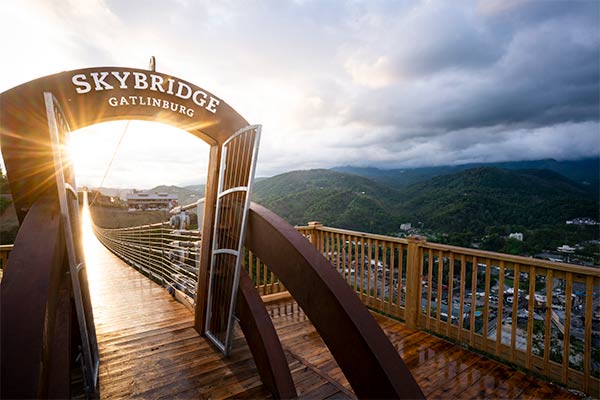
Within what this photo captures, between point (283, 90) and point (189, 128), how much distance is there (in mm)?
2659

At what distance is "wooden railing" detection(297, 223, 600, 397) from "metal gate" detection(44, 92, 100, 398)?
2.12 m

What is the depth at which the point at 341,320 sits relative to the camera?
5.20 feet

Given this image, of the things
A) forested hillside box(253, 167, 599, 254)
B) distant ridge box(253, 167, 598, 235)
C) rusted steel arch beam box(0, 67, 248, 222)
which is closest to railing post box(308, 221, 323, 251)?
forested hillside box(253, 167, 599, 254)

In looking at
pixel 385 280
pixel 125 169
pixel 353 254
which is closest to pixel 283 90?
pixel 353 254

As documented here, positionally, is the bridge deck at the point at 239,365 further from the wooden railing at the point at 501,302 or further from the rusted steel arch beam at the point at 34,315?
the rusted steel arch beam at the point at 34,315

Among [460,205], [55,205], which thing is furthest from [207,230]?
[460,205]

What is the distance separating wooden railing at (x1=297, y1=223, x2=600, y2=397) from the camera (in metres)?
2.31

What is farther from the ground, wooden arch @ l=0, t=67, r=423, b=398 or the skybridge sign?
the skybridge sign

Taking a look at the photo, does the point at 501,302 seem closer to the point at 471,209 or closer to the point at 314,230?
the point at 314,230

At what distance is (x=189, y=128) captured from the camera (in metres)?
2.78

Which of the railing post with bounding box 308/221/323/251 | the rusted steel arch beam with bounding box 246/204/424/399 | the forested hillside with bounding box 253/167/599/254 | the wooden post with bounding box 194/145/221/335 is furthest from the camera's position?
the forested hillside with bounding box 253/167/599/254

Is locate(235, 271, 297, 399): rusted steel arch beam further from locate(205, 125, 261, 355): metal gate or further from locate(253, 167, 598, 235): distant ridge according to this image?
locate(253, 167, 598, 235): distant ridge

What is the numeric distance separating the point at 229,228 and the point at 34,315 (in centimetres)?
163

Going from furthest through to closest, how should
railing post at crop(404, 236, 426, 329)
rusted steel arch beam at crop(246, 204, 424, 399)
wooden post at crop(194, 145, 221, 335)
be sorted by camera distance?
railing post at crop(404, 236, 426, 329) → wooden post at crop(194, 145, 221, 335) → rusted steel arch beam at crop(246, 204, 424, 399)
